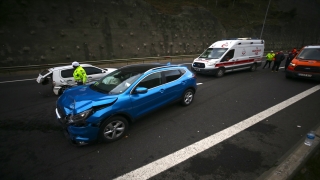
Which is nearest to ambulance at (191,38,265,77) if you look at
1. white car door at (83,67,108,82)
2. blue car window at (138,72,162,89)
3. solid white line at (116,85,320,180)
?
solid white line at (116,85,320,180)

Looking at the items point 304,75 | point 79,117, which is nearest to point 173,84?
point 79,117

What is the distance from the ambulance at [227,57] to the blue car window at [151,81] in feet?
19.6

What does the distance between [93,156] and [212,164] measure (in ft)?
8.17

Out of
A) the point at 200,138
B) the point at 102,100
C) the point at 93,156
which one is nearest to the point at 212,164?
the point at 200,138

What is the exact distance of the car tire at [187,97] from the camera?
220 inches

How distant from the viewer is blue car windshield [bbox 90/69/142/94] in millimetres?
4000

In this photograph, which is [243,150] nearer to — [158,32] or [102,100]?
[102,100]

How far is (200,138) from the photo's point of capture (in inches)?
154

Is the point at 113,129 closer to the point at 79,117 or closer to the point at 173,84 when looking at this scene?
the point at 79,117

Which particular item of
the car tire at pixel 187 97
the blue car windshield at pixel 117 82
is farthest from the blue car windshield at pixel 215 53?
the blue car windshield at pixel 117 82

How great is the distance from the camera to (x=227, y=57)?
32.9 feet

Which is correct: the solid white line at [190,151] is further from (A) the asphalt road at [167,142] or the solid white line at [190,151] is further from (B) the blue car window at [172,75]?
(B) the blue car window at [172,75]

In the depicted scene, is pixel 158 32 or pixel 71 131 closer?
pixel 71 131

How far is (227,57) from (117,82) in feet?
27.1
